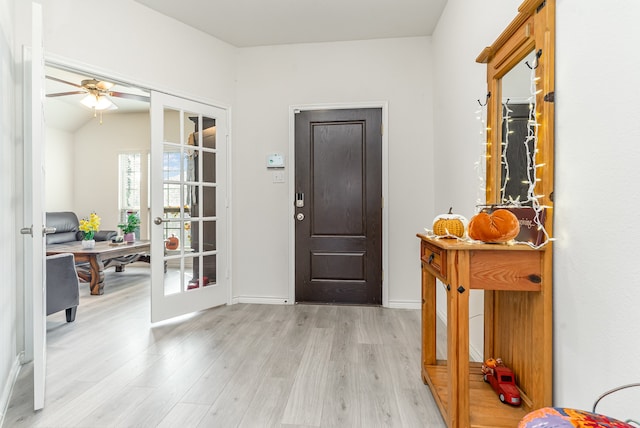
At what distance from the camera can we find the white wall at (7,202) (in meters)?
1.76

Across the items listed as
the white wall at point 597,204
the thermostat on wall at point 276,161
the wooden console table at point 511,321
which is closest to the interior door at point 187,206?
→ the thermostat on wall at point 276,161

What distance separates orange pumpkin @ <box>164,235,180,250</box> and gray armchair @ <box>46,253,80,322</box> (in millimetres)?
802

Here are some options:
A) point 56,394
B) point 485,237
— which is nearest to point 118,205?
point 56,394

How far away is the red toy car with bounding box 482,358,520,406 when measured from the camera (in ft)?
4.67

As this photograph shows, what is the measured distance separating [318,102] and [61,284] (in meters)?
2.92

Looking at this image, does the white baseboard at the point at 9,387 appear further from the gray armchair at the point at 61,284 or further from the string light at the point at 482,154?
the string light at the point at 482,154

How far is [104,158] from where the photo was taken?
619cm

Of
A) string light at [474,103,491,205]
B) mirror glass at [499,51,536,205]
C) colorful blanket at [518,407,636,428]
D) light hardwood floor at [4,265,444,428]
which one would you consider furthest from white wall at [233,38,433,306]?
colorful blanket at [518,407,636,428]

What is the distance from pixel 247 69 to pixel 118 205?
13.7ft

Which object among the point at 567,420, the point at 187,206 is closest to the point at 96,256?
the point at 187,206

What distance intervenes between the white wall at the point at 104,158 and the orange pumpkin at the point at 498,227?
612cm

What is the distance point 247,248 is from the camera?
3621mm

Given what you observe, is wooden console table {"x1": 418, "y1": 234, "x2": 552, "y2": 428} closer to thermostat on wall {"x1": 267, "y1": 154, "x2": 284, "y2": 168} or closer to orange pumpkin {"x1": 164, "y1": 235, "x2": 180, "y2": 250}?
thermostat on wall {"x1": 267, "y1": 154, "x2": 284, "y2": 168}

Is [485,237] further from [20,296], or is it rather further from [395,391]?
[20,296]
